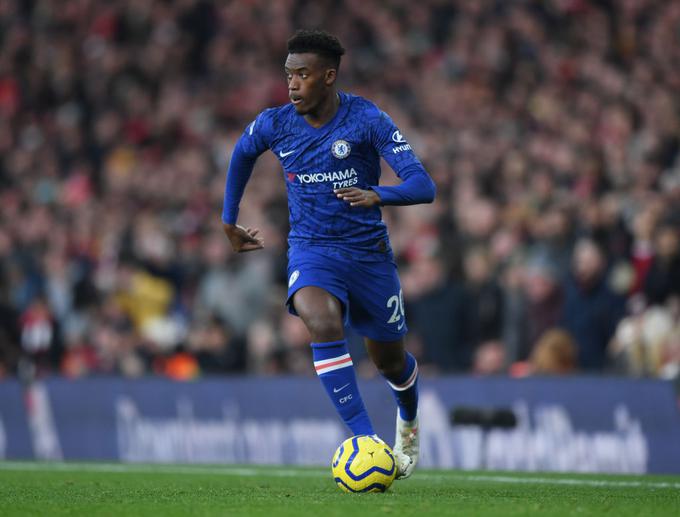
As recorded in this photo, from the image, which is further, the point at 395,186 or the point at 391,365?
the point at 391,365

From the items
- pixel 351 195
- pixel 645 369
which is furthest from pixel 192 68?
pixel 351 195

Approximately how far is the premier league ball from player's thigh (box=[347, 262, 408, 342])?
0.83m

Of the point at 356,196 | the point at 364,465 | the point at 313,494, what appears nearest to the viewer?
the point at 356,196

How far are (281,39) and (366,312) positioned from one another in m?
12.2

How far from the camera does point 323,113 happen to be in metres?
7.84

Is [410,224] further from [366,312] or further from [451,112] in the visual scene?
[366,312]

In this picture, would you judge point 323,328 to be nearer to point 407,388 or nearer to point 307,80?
point 407,388

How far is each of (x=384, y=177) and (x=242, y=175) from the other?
312 inches

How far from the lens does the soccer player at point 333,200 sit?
24.7 feet

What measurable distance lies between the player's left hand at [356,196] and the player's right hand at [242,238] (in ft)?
3.96

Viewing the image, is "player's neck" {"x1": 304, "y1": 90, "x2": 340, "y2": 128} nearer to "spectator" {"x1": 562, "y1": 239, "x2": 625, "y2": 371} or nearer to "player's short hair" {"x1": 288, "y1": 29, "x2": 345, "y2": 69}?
"player's short hair" {"x1": 288, "y1": 29, "x2": 345, "y2": 69}

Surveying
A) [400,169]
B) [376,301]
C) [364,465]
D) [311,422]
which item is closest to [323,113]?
[400,169]

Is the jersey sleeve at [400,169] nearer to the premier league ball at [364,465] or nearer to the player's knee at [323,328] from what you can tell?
the player's knee at [323,328]

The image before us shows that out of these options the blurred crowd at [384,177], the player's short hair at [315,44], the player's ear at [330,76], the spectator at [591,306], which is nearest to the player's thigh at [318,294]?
the player's ear at [330,76]
